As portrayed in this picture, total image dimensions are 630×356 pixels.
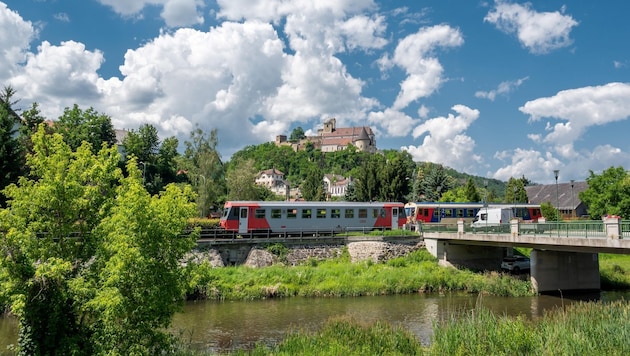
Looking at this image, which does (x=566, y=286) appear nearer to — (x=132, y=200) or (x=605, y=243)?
(x=605, y=243)

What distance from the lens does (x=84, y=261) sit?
37.4 ft

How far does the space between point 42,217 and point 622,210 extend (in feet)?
149

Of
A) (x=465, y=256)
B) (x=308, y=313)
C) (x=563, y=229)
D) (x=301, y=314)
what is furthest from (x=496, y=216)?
(x=301, y=314)

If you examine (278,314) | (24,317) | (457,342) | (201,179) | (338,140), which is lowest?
(278,314)

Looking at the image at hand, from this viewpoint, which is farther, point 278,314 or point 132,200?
point 278,314

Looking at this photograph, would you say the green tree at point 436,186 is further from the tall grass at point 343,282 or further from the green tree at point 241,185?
the tall grass at point 343,282

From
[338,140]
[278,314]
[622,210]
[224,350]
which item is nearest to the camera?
[224,350]

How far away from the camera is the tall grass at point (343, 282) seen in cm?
2520

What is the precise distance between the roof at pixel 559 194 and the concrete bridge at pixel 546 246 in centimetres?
3709

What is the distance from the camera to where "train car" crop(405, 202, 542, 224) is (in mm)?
41375

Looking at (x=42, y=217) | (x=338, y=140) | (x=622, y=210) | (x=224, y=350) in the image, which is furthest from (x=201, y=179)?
(x=338, y=140)

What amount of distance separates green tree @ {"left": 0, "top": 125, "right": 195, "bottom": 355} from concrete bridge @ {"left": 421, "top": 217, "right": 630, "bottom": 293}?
60.4ft

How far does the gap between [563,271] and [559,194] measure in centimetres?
4756

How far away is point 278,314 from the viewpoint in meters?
21.2
